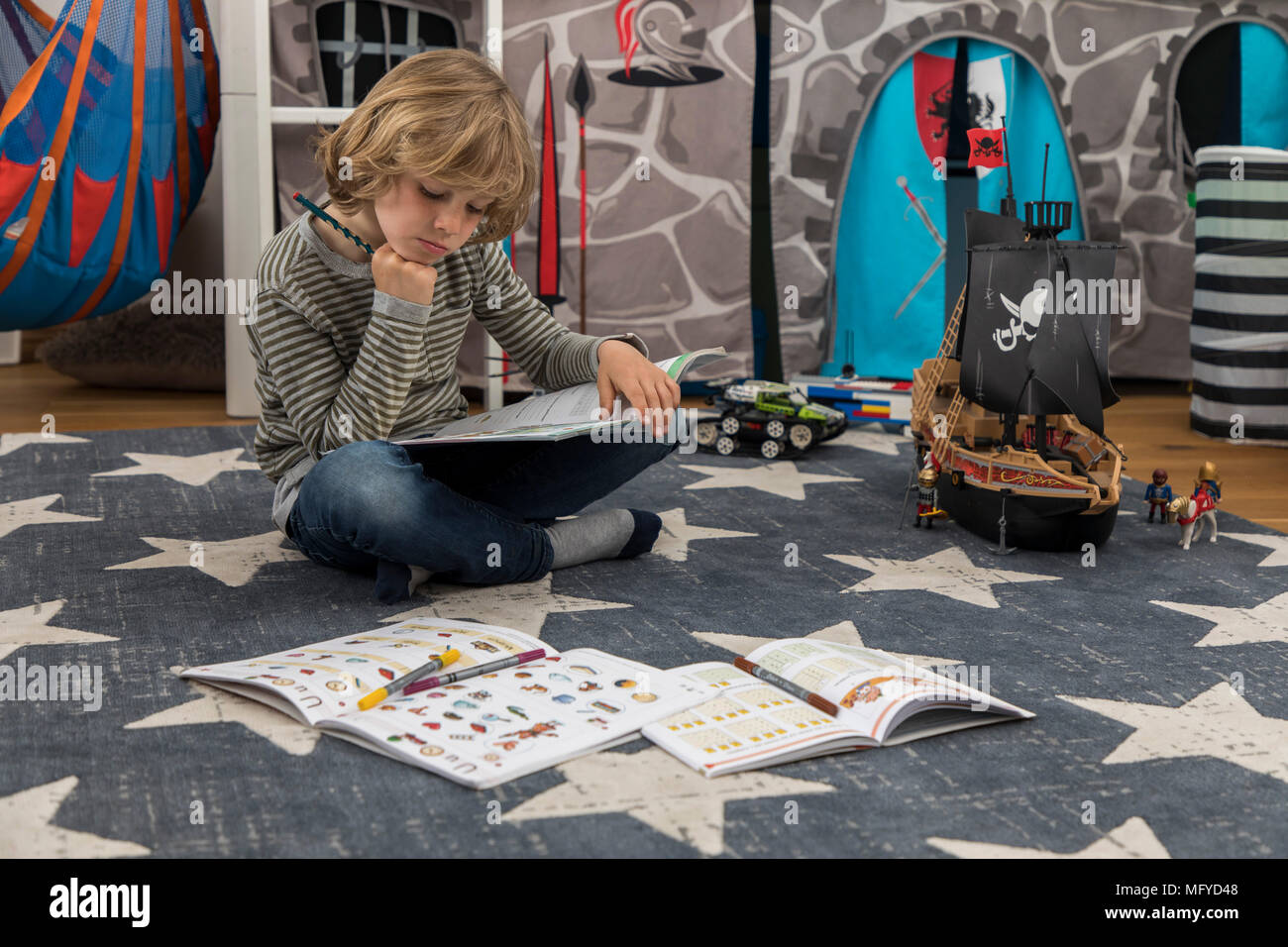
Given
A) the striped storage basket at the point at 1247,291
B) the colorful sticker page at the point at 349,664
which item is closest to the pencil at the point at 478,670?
the colorful sticker page at the point at 349,664

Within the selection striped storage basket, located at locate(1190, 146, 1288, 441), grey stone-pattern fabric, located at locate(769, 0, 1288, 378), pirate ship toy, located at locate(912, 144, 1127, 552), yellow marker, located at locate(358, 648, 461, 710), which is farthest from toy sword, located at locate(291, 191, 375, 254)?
striped storage basket, located at locate(1190, 146, 1288, 441)

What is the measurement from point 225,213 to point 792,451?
115 centimetres

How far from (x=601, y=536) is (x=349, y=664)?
451mm

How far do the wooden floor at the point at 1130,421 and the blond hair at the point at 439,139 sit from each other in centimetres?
102

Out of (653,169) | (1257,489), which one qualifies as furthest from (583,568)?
(653,169)

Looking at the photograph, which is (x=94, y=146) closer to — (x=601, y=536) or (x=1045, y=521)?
(x=601, y=536)

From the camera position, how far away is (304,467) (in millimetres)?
1245

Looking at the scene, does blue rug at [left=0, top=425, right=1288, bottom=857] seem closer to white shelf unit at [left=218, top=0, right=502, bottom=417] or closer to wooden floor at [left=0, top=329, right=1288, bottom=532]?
wooden floor at [left=0, top=329, right=1288, bottom=532]

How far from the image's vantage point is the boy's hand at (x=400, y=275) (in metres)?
1.08

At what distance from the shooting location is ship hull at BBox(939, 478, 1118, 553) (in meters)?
1.40

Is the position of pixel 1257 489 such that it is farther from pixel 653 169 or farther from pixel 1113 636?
pixel 653 169

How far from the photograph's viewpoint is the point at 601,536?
1344 mm

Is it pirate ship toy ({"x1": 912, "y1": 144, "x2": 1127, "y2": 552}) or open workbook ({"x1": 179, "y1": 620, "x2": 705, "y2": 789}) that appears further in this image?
pirate ship toy ({"x1": 912, "y1": 144, "x2": 1127, "y2": 552})
